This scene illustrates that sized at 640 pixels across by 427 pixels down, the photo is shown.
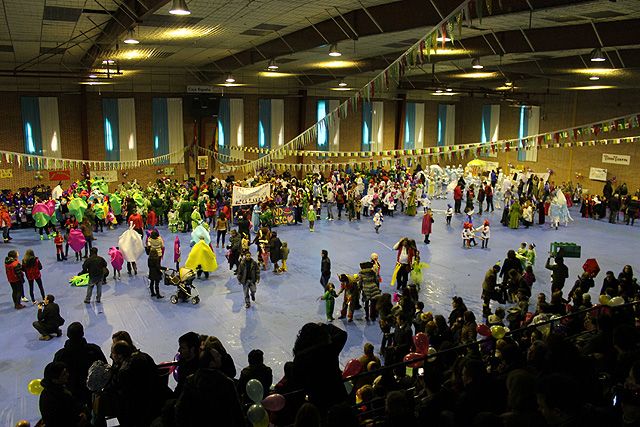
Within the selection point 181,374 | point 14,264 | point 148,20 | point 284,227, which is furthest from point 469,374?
point 284,227

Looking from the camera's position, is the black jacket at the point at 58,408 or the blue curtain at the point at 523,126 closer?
the black jacket at the point at 58,408

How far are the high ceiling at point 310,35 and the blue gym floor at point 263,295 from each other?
5.66 metres

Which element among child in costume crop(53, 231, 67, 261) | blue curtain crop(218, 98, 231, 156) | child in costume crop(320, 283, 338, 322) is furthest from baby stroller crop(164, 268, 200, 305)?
blue curtain crop(218, 98, 231, 156)

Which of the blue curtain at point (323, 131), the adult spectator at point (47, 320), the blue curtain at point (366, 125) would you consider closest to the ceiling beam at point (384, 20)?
the adult spectator at point (47, 320)

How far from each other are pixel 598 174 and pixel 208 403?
2905 cm

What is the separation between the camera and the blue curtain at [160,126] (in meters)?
27.0

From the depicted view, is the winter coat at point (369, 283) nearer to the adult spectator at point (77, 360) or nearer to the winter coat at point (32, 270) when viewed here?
the adult spectator at point (77, 360)

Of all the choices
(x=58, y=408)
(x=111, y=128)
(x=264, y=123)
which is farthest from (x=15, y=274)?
(x=264, y=123)

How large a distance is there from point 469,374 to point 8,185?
954 inches

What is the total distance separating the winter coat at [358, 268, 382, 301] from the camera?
34.2ft

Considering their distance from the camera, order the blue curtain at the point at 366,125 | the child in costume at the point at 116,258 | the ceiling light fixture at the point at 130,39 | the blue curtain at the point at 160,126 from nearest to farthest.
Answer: the ceiling light fixture at the point at 130,39 < the child in costume at the point at 116,258 < the blue curtain at the point at 160,126 < the blue curtain at the point at 366,125

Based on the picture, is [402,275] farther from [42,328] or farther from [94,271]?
[42,328]

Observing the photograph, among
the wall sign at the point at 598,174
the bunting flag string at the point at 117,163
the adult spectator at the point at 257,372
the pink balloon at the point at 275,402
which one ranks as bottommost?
the adult spectator at the point at 257,372

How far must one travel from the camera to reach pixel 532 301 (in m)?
12.0
